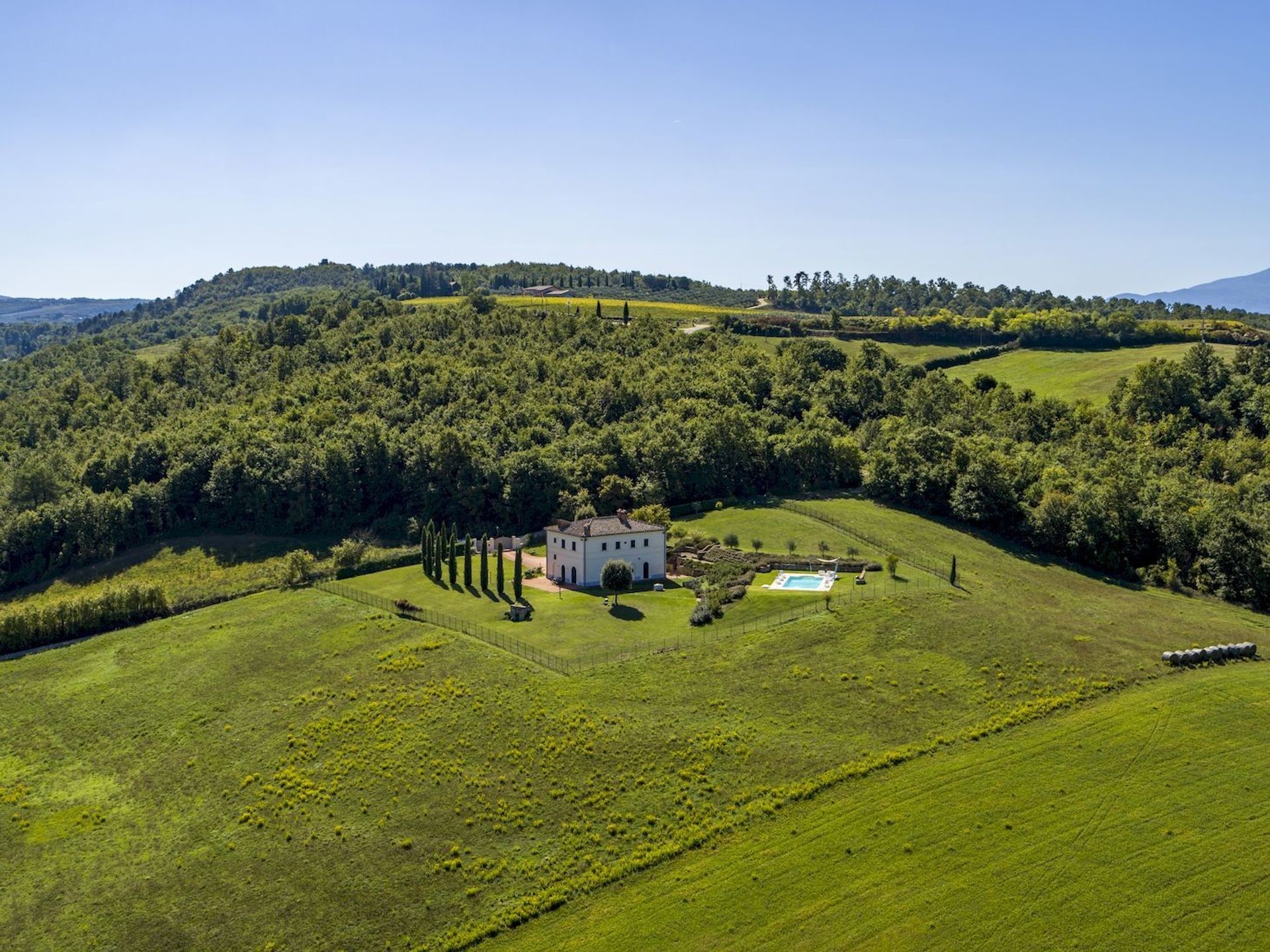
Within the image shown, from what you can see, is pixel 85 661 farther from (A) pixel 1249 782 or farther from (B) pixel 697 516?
(A) pixel 1249 782

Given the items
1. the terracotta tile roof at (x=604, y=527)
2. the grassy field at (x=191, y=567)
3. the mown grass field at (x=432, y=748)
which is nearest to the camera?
the mown grass field at (x=432, y=748)

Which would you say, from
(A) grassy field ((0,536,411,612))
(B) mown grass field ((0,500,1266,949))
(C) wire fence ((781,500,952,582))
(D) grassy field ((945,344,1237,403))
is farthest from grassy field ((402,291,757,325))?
(B) mown grass field ((0,500,1266,949))

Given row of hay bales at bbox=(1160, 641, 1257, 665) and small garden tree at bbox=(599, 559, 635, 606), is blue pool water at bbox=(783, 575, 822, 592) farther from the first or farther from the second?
row of hay bales at bbox=(1160, 641, 1257, 665)

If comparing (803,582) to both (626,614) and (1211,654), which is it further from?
(1211,654)

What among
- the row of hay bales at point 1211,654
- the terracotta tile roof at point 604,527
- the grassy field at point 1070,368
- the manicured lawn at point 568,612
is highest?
the grassy field at point 1070,368

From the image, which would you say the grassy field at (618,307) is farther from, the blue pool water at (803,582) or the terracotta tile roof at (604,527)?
the blue pool water at (803,582)

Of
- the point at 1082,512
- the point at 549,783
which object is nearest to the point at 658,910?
the point at 549,783

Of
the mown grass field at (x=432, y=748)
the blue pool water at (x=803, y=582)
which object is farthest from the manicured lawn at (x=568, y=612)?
the blue pool water at (x=803, y=582)
